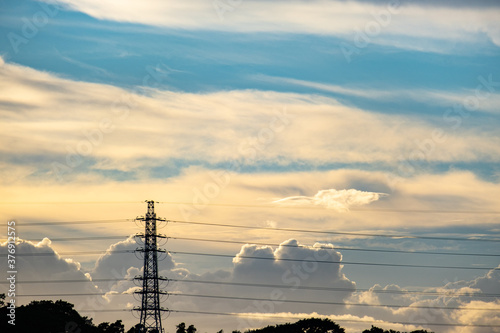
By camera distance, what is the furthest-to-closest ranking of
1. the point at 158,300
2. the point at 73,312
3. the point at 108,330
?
the point at 73,312 → the point at 108,330 → the point at 158,300

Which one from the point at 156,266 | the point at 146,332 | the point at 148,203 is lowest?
the point at 146,332

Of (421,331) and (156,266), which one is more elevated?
(156,266)

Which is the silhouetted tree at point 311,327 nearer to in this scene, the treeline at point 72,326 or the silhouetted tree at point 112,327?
the treeline at point 72,326

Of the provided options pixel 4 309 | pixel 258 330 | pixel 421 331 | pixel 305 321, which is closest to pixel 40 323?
pixel 4 309

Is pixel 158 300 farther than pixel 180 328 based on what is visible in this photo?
No

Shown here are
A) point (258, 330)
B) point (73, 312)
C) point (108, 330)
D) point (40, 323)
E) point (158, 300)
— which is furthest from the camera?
point (73, 312)

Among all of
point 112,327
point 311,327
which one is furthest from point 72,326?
point 311,327

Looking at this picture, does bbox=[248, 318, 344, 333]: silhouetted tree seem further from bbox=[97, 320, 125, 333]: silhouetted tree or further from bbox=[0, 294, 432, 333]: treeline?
bbox=[97, 320, 125, 333]: silhouetted tree

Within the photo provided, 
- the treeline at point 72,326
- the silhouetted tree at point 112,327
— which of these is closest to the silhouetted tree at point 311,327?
the treeline at point 72,326

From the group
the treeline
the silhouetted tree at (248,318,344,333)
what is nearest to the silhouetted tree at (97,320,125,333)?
the treeline

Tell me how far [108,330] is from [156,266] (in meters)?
56.8

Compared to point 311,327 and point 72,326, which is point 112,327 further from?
point 311,327

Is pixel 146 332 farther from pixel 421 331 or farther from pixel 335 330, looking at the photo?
pixel 421 331

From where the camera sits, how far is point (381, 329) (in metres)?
158
